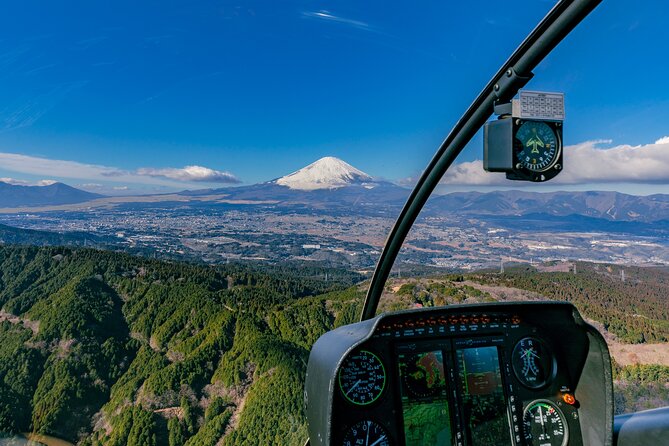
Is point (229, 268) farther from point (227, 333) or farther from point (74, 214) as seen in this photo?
point (74, 214)

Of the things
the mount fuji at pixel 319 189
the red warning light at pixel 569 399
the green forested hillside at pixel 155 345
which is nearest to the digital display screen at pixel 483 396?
the red warning light at pixel 569 399

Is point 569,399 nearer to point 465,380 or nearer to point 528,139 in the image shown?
point 465,380

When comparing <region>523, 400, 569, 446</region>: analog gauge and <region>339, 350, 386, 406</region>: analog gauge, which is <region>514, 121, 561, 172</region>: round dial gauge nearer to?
<region>339, 350, 386, 406</region>: analog gauge

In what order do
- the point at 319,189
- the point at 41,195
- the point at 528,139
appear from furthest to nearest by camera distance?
the point at 41,195, the point at 319,189, the point at 528,139

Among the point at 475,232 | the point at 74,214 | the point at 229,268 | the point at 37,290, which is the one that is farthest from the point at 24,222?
the point at 475,232

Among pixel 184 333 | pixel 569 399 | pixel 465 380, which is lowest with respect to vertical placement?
pixel 184 333

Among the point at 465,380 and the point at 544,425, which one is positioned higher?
the point at 465,380

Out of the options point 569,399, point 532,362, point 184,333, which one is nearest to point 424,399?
point 532,362

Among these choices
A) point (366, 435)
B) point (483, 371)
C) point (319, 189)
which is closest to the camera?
point (366, 435)
